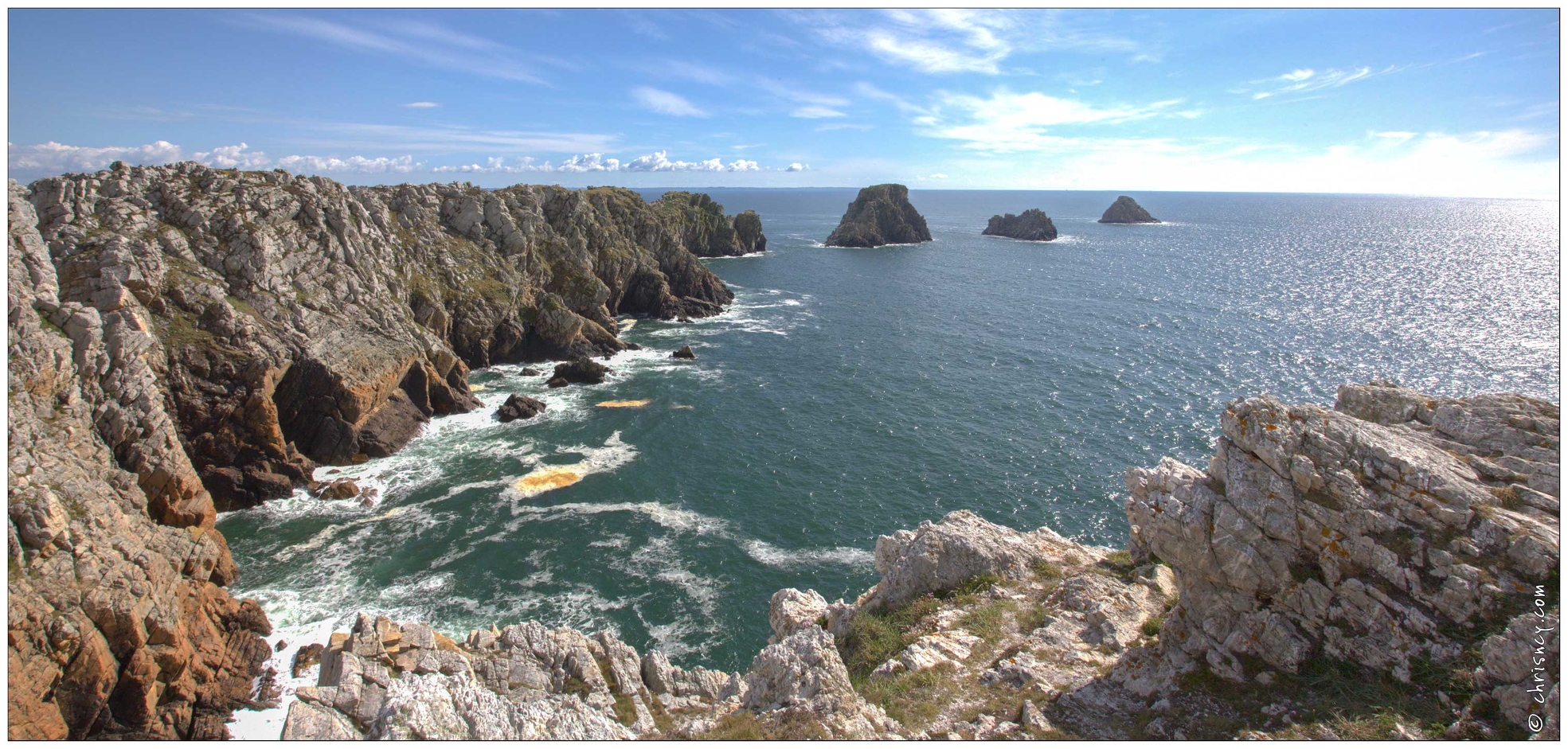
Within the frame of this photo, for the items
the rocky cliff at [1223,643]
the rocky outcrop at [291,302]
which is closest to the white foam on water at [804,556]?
the rocky cliff at [1223,643]

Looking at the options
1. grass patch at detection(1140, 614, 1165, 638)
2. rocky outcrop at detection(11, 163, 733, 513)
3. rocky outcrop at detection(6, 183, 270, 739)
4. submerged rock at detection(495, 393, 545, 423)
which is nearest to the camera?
grass patch at detection(1140, 614, 1165, 638)

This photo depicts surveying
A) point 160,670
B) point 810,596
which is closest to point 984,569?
point 810,596

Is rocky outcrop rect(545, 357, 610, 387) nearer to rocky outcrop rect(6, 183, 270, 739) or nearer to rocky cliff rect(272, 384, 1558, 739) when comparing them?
rocky outcrop rect(6, 183, 270, 739)

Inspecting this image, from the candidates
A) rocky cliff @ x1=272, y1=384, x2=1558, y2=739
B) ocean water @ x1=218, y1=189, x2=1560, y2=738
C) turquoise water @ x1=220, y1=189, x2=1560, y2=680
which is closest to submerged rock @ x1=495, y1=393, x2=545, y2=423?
ocean water @ x1=218, y1=189, x2=1560, y2=738

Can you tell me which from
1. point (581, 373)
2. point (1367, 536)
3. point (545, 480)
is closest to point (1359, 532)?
point (1367, 536)

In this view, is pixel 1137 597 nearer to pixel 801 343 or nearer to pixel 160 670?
pixel 160 670
